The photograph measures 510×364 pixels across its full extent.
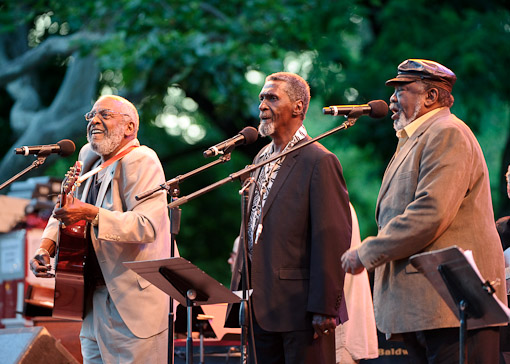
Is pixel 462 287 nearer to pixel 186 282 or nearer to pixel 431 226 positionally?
pixel 431 226

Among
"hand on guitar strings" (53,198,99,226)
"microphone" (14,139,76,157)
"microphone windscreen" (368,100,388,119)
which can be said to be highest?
"microphone" (14,139,76,157)

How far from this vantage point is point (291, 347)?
424cm

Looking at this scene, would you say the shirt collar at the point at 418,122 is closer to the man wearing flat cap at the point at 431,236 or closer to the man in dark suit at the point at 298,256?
the man wearing flat cap at the point at 431,236

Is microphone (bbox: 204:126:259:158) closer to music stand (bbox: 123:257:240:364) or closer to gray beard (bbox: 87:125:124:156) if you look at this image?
music stand (bbox: 123:257:240:364)

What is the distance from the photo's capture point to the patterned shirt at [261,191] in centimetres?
448

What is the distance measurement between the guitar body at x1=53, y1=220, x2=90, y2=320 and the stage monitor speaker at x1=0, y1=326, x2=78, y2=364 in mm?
717

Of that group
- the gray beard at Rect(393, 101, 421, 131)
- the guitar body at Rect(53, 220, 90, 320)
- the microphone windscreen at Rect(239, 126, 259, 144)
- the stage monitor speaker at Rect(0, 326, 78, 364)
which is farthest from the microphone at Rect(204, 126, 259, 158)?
the stage monitor speaker at Rect(0, 326, 78, 364)

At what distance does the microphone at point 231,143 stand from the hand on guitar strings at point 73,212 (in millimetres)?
806

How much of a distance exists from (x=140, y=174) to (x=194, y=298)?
1.06 m

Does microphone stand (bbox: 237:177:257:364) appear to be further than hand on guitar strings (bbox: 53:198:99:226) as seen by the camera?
No

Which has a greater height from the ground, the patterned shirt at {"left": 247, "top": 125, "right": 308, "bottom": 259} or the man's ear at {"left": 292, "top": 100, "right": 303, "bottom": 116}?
the man's ear at {"left": 292, "top": 100, "right": 303, "bottom": 116}

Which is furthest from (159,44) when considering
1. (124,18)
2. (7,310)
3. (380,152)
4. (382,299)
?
(382,299)

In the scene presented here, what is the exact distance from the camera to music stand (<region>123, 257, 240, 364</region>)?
4055 millimetres

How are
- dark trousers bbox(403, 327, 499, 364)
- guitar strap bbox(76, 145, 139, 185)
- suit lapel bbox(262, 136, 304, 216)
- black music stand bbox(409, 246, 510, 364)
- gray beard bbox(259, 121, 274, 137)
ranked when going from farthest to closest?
1. guitar strap bbox(76, 145, 139, 185)
2. gray beard bbox(259, 121, 274, 137)
3. suit lapel bbox(262, 136, 304, 216)
4. dark trousers bbox(403, 327, 499, 364)
5. black music stand bbox(409, 246, 510, 364)
